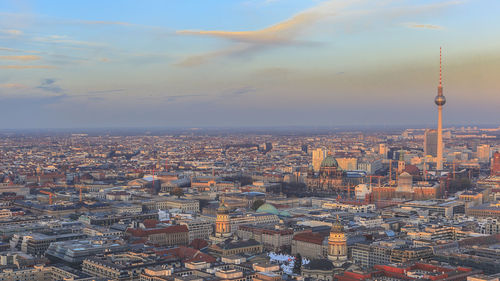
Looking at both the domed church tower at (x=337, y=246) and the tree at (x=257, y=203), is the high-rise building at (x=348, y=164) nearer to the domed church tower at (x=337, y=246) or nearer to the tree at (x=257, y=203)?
the tree at (x=257, y=203)

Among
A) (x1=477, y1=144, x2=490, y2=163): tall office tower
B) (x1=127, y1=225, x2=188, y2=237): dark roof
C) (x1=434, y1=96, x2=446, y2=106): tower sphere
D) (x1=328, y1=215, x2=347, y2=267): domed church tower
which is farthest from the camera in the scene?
(x1=477, y1=144, x2=490, y2=163): tall office tower

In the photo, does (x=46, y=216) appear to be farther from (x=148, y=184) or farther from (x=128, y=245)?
(x=148, y=184)

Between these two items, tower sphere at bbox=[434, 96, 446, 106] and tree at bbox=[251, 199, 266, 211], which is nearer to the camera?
tree at bbox=[251, 199, 266, 211]

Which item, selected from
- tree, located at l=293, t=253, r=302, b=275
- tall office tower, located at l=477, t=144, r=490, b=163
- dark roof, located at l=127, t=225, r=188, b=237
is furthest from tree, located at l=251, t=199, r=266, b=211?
tall office tower, located at l=477, t=144, r=490, b=163

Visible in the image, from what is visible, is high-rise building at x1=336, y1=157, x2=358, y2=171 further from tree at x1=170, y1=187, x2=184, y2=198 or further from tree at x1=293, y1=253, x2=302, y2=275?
tree at x1=293, y1=253, x2=302, y2=275

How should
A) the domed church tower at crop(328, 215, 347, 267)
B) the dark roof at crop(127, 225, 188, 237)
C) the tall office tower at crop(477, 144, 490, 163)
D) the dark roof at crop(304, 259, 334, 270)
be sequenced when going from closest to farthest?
the dark roof at crop(304, 259, 334, 270) < the domed church tower at crop(328, 215, 347, 267) < the dark roof at crop(127, 225, 188, 237) < the tall office tower at crop(477, 144, 490, 163)

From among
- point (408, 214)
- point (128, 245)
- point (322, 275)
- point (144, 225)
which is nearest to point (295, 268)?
point (322, 275)

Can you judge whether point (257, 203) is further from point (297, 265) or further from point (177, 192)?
point (297, 265)

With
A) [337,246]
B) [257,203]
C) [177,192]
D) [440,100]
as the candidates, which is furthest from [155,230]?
[440,100]

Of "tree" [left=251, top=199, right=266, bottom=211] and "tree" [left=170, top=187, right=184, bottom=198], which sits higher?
"tree" [left=170, top=187, right=184, bottom=198]

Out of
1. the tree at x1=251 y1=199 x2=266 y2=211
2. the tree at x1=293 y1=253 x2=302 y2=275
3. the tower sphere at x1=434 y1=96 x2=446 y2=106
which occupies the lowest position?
the tree at x1=293 y1=253 x2=302 y2=275

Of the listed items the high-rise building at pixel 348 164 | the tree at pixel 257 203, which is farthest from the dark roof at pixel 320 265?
the high-rise building at pixel 348 164
